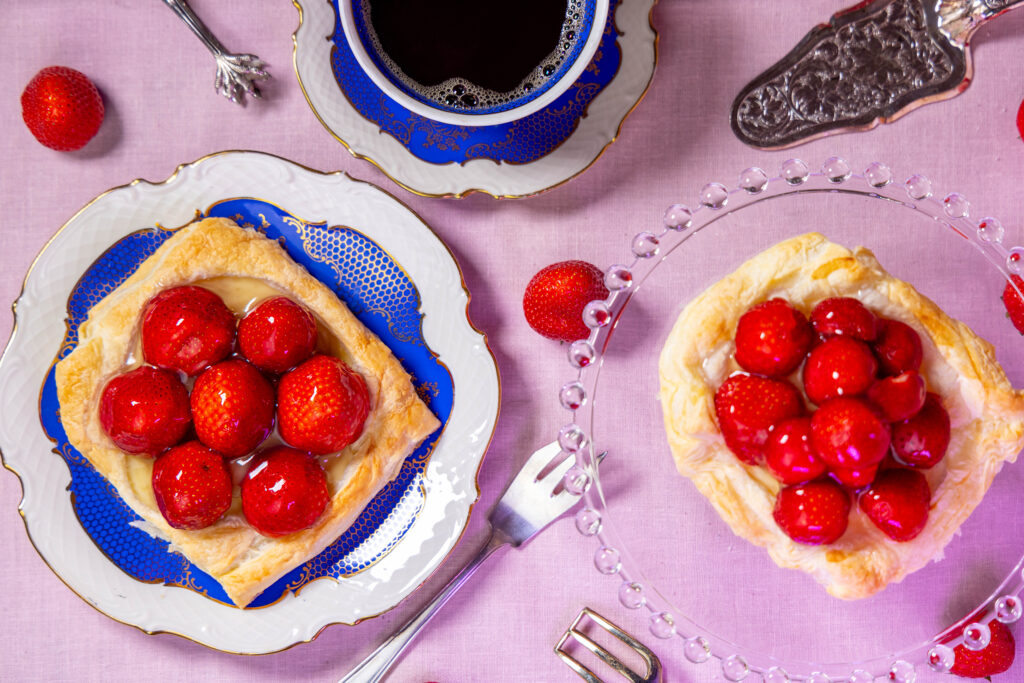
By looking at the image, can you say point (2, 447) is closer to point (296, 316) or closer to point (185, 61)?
point (296, 316)

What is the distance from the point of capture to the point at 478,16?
57.4 inches

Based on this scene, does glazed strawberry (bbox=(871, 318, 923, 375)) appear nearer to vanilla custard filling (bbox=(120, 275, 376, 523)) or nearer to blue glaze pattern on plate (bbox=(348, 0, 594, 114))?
blue glaze pattern on plate (bbox=(348, 0, 594, 114))

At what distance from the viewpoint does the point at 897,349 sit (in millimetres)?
1242

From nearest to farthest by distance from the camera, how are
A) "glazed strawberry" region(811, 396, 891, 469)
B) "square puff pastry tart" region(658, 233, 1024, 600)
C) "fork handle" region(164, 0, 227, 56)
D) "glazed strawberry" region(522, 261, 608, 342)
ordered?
1. "glazed strawberry" region(811, 396, 891, 469)
2. "square puff pastry tart" region(658, 233, 1024, 600)
3. "glazed strawberry" region(522, 261, 608, 342)
4. "fork handle" region(164, 0, 227, 56)

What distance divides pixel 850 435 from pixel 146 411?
1.13 meters

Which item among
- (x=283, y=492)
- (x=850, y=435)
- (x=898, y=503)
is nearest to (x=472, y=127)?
(x=283, y=492)

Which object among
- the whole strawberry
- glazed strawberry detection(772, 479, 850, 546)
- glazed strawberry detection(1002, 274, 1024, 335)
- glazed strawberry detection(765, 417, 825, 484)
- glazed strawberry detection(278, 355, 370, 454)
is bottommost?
glazed strawberry detection(278, 355, 370, 454)

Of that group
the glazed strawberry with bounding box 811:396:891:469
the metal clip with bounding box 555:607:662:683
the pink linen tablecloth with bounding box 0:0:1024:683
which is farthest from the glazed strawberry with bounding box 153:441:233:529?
the glazed strawberry with bounding box 811:396:891:469

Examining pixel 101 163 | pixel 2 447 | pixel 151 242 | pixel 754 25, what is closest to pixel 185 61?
pixel 101 163

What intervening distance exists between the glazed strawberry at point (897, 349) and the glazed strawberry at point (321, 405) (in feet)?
2.81

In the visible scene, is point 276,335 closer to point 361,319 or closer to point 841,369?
point 361,319

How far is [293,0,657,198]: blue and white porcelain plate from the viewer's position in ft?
4.99

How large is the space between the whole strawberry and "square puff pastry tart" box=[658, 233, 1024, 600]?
1.21 meters

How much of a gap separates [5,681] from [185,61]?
52.1 inches
